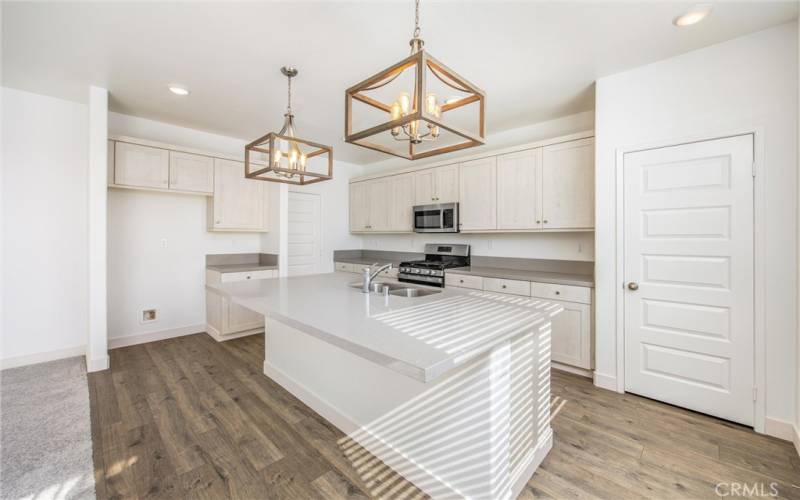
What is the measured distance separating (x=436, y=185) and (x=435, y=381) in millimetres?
3231

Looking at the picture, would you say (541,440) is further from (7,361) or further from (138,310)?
(7,361)

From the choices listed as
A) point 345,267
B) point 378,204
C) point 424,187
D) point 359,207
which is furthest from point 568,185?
point 345,267

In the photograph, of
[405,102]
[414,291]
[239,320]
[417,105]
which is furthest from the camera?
[239,320]

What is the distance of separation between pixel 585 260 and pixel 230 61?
373 cm

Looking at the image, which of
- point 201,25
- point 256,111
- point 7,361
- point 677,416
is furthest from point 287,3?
point 7,361

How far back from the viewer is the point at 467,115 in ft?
12.1

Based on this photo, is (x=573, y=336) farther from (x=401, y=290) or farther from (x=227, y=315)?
(x=227, y=315)

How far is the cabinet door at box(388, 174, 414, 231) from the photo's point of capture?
15.8ft

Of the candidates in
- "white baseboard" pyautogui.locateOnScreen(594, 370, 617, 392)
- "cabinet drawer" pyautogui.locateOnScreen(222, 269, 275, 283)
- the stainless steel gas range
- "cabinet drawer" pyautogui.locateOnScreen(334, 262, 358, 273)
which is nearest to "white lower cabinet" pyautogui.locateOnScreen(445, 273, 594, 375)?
"white baseboard" pyautogui.locateOnScreen(594, 370, 617, 392)

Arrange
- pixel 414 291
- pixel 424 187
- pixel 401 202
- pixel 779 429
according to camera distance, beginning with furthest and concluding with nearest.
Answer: pixel 401 202, pixel 424 187, pixel 414 291, pixel 779 429

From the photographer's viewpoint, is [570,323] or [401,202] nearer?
[570,323]

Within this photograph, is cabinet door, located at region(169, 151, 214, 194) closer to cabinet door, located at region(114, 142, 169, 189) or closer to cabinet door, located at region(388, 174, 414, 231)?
cabinet door, located at region(114, 142, 169, 189)

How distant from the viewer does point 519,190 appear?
366cm

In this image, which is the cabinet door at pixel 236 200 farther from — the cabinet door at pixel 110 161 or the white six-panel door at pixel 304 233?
the cabinet door at pixel 110 161
